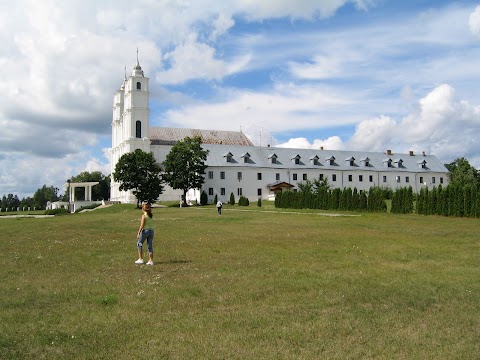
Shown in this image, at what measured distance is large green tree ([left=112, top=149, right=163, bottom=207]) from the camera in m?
69.4

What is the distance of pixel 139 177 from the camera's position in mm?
69500

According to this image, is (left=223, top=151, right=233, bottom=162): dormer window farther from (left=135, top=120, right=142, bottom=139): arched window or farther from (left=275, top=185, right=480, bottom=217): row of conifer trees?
(left=275, top=185, right=480, bottom=217): row of conifer trees

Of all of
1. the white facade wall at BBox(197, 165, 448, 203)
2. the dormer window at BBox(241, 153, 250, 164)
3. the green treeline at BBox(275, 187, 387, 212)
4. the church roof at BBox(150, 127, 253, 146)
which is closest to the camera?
the green treeline at BBox(275, 187, 387, 212)

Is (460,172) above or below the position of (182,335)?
above

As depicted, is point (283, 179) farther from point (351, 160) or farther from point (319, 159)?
point (351, 160)

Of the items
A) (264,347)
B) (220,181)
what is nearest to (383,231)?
(264,347)

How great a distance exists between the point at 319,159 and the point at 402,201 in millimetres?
42783

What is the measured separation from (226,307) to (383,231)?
59.8 feet

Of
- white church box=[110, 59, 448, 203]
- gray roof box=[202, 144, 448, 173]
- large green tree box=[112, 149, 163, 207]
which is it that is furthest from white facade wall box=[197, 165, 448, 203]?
large green tree box=[112, 149, 163, 207]

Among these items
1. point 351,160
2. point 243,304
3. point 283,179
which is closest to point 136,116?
point 283,179

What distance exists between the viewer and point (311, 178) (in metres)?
85.5

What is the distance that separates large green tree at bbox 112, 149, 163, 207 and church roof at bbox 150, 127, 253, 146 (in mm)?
21461

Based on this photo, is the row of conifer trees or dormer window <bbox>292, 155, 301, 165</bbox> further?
dormer window <bbox>292, 155, 301, 165</bbox>

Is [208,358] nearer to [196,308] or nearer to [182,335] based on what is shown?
[182,335]
